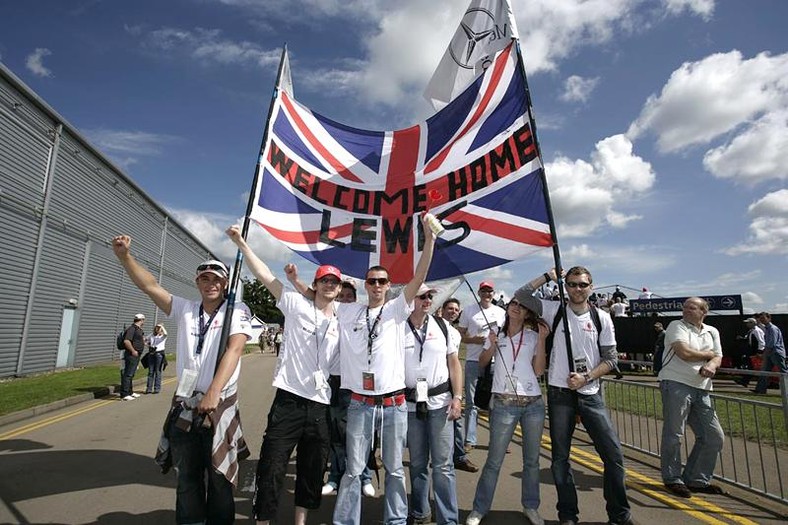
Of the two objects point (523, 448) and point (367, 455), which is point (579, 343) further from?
point (367, 455)

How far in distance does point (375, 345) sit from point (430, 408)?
0.79m

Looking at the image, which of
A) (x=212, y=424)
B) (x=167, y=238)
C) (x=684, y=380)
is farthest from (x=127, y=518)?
(x=167, y=238)

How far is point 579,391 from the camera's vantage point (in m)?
3.85

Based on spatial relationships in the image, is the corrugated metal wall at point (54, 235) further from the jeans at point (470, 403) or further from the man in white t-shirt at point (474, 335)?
the jeans at point (470, 403)

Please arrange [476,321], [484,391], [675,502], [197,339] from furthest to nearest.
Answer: [476,321]
[675,502]
[484,391]
[197,339]

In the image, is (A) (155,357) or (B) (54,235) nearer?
(A) (155,357)

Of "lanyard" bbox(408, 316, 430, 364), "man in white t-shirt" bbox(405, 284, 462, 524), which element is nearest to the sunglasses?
"man in white t-shirt" bbox(405, 284, 462, 524)

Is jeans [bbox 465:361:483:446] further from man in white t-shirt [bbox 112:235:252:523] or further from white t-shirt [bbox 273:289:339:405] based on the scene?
man in white t-shirt [bbox 112:235:252:523]

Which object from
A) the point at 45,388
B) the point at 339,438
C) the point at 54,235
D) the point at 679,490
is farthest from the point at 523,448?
the point at 54,235

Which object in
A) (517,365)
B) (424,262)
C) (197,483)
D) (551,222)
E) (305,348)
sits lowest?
(197,483)

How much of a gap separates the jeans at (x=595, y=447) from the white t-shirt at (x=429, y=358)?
3.22ft

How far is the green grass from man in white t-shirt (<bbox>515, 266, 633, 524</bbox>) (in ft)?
→ 30.4

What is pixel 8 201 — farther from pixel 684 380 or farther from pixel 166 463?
pixel 684 380

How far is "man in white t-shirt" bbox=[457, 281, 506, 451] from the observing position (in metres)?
6.15
